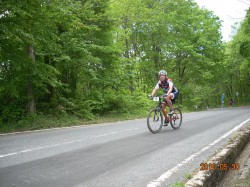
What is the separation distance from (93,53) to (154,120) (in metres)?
8.91

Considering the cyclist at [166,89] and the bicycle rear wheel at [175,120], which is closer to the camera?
the cyclist at [166,89]

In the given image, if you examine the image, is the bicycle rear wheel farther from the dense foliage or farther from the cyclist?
the dense foliage

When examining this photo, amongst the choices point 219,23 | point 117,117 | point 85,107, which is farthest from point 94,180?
point 219,23

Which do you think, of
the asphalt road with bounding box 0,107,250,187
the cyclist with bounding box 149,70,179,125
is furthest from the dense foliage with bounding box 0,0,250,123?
the asphalt road with bounding box 0,107,250,187

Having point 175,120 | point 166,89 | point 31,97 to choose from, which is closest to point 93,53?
point 31,97

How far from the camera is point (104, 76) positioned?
1741 cm

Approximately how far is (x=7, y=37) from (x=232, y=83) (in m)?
56.6

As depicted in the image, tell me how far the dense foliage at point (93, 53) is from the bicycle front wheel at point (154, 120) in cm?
515

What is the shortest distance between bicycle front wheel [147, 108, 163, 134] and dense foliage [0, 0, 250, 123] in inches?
203

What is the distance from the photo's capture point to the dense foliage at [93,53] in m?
11.1

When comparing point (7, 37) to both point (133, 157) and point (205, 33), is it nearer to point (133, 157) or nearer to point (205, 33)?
point (133, 157)

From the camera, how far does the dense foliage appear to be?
11086 mm
